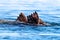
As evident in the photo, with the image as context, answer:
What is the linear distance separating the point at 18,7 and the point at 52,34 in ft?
60.1

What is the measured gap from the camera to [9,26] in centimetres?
3002

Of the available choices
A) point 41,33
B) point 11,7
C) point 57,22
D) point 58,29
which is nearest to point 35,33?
point 41,33

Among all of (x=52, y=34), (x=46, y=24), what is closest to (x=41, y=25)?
(x=46, y=24)

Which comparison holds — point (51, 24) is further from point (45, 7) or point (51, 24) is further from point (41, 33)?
point (45, 7)

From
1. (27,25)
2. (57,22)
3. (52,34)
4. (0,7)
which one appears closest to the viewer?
(52,34)

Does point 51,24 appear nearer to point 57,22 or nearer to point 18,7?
point 57,22

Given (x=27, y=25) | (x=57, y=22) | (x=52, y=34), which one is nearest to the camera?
(x=52, y=34)

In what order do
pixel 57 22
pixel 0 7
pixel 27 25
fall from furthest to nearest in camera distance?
pixel 0 7, pixel 57 22, pixel 27 25

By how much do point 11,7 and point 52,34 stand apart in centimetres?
1802

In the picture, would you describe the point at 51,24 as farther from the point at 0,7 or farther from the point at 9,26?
the point at 0,7

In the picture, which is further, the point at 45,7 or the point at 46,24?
the point at 45,7

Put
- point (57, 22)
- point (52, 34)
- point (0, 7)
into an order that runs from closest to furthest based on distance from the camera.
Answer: point (52, 34) < point (57, 22) < point (0, 7)

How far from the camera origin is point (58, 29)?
29328 mm

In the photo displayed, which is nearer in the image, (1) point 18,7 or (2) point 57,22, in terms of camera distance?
(2) point 57,22
